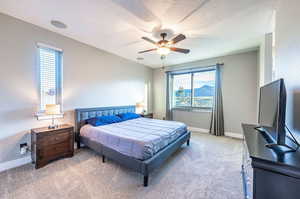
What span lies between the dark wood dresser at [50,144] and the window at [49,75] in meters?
0.65

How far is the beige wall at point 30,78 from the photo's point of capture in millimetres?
2395

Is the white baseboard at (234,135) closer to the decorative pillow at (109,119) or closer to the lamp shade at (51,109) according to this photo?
the decorative pillow at (109,119)

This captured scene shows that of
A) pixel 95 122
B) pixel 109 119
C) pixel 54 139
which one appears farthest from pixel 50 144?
pixel 109 119

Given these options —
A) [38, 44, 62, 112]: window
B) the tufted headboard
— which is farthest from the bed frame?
[38, 44, 62, 112]: window

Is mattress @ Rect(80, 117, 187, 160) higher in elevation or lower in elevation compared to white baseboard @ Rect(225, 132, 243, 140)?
higher

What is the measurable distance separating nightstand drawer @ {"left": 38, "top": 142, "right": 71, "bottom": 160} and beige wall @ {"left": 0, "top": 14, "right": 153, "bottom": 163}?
0.50 metres

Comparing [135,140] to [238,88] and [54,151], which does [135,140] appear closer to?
[54,151]

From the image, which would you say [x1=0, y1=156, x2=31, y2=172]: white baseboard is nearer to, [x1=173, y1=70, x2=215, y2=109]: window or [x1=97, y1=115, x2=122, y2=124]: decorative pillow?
[x1=97, y1=115, x2=122, y2=124]: decorative pillow

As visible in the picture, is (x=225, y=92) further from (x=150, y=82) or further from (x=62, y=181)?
(x=62, y=181)

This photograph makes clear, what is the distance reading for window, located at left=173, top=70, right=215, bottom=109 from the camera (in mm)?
4969

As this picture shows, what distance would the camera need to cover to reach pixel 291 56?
1551mm

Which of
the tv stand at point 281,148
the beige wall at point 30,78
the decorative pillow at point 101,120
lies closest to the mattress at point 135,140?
the decorative pillow at point 101,120

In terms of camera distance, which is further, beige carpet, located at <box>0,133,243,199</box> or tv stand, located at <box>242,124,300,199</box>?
beige carpet, located at <box>0,133,243,199</box>

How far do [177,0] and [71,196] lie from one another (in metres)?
3.14
